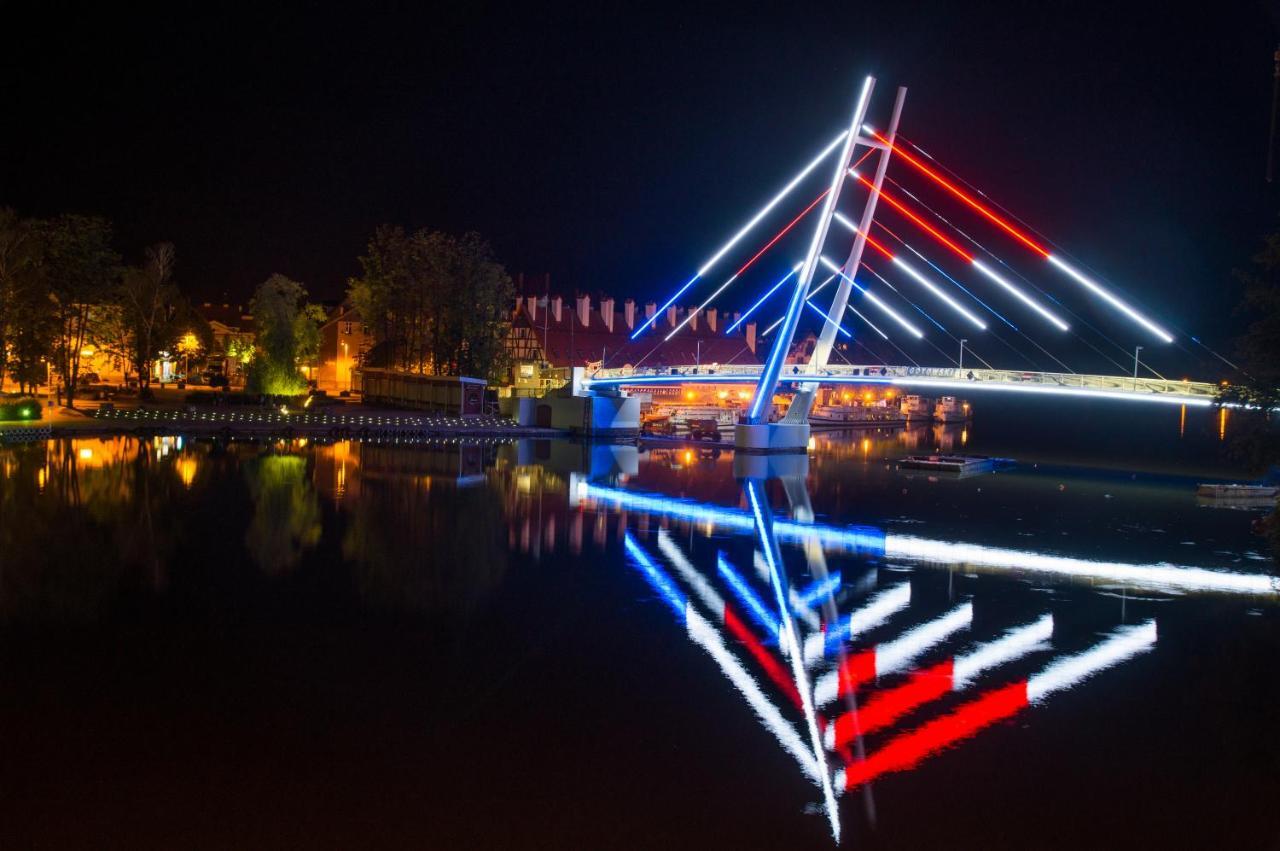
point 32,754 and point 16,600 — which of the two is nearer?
point 32,754

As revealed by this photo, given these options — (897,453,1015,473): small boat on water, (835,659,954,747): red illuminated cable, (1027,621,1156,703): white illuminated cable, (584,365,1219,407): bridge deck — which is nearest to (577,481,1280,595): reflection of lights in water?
(1027,621,1156,703): white illuminated cable

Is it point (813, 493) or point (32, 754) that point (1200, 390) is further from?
point (32, 754)

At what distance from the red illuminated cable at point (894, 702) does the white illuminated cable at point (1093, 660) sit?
0.85m

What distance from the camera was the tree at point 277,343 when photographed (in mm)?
46500

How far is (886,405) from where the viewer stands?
3091 inches

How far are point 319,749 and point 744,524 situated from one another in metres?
14.4

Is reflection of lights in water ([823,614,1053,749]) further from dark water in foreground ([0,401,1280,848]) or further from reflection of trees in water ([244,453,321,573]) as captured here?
reflection of trees in water ([244,453,321,573])

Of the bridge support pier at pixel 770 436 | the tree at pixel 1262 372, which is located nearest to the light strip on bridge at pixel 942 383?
the bridge support pier at pixel 770 436

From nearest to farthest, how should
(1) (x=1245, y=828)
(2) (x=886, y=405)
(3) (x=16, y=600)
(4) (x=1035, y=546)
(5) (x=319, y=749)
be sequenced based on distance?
1. (1) (x=1245, y=828)
2. (5) (x=319, y=749)
3. (3) (x=16, y=600)
4. (4) (x=1035, y=546)
5. (2) (x=886, y=405)

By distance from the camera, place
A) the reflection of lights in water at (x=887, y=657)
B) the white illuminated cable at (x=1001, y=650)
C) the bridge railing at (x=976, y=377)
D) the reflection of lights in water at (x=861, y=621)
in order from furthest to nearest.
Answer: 1. the bridge railing at (x=976, y=377)
2. the reflection of lights in water at (x=861, y=621)
3. the white illuminated cable at (x=1001, y=650)
4. the reflection of lights in water at (x=887, y=657)

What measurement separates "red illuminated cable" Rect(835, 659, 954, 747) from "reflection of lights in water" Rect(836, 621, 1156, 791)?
13.1 inches

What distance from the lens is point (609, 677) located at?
11.1 meters

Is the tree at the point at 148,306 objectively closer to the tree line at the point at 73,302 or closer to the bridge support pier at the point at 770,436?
the tree line at the point at 73,302

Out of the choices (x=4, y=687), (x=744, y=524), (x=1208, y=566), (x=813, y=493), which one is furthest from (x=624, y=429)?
(x=4, y=687)
